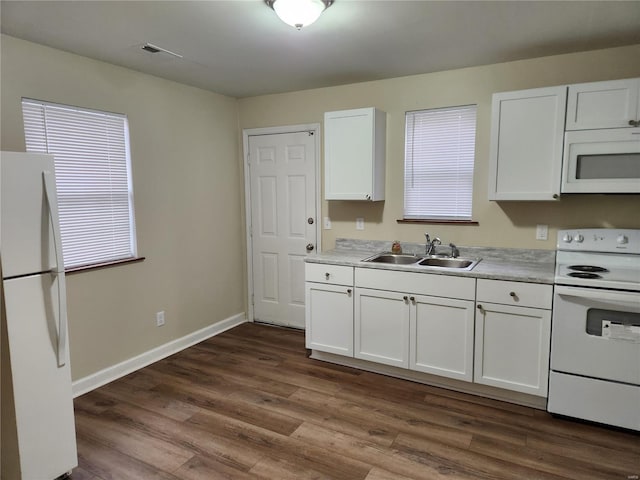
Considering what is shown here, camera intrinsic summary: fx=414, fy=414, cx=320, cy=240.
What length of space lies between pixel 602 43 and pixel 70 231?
374 centimetres

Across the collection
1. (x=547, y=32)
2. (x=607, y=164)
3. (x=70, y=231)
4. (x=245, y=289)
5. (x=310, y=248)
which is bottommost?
(x=245, y=289)

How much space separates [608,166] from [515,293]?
98 cm

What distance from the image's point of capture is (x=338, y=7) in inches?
84.2

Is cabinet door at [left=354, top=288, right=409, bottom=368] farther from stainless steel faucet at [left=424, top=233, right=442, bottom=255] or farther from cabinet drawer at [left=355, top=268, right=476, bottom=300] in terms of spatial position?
stainless steel faucet at [left=424, top=233, right=442, bottom=255]

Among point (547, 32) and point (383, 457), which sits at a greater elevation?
point (547, 32)

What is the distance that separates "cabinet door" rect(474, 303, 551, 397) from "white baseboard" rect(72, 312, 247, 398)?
2479mm

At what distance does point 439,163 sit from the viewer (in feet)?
11.2

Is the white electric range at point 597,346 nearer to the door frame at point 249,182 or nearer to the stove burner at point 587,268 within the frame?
the stove burner at point 587,268

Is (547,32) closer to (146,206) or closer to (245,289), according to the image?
(146,206)

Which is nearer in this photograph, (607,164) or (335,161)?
(607,164)

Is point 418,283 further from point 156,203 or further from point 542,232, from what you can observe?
point 156,203

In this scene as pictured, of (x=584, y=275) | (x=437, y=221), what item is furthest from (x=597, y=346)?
(x=437, y=221)

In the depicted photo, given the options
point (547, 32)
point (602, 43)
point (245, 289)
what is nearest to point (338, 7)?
point (547, 32)

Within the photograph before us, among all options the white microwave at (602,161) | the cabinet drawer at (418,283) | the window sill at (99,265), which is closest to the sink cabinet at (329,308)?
the cabinet drawer at (418,283)
